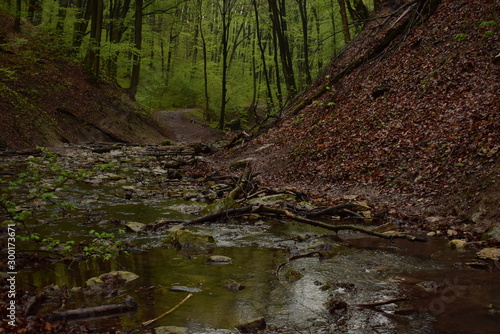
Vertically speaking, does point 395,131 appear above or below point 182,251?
above

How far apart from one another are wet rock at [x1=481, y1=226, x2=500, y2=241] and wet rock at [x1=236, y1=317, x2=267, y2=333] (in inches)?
162

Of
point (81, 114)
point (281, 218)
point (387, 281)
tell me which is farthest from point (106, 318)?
point (81, 114)

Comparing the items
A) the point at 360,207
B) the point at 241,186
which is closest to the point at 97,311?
the point at 360,207

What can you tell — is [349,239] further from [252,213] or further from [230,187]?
[230,187]

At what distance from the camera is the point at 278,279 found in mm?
4520

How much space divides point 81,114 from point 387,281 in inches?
818

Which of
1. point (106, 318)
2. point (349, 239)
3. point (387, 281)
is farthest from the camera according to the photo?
point (349, 239)

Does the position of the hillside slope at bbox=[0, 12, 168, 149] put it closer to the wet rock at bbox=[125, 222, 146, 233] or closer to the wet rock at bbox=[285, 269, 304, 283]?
the wet rock at bbox=[125, 222, 146, 233]

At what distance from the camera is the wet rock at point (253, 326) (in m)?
3.21

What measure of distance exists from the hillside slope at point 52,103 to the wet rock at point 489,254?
1589 cm

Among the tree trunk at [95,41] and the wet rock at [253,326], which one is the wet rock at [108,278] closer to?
the wet rock at [253,326]

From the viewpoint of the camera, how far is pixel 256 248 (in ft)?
19.5

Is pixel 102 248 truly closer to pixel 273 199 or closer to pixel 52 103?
pixel 273 199

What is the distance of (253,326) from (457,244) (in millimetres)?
3818
